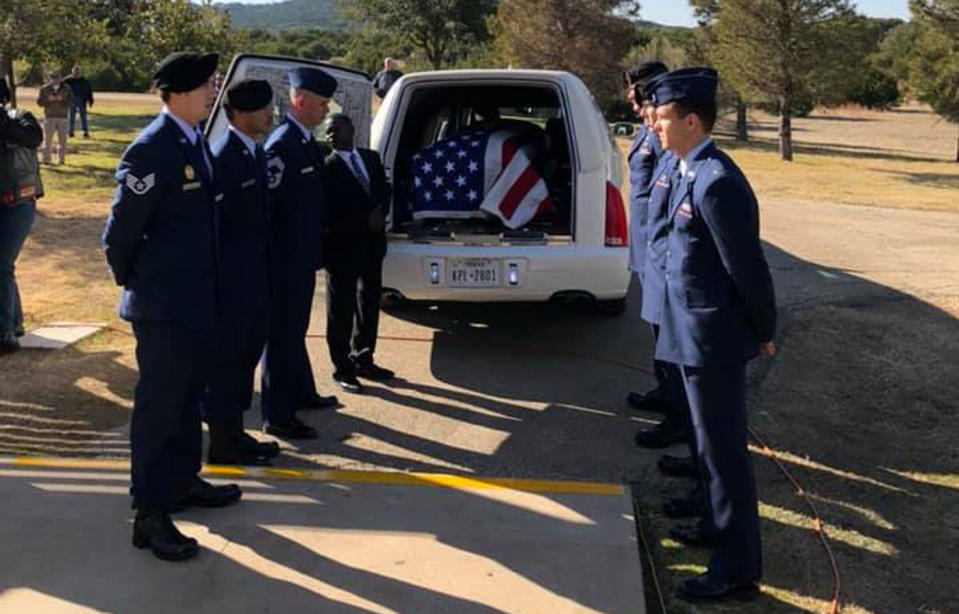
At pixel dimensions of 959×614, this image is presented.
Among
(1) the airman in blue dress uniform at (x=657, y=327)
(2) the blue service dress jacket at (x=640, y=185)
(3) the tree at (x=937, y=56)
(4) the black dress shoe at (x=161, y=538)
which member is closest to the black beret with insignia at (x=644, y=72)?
(1) the airman in blue dress uniform at (x=657, y=327)

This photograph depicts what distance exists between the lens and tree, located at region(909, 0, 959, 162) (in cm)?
2200

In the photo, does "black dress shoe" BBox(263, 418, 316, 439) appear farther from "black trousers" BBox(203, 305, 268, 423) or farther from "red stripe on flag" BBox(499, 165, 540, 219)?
"red stripe on flag" BBox(499, 165, 540, 219)

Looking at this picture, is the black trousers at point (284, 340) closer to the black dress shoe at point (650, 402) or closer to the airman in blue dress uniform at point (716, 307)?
the black dress shoe at point (650, 402)

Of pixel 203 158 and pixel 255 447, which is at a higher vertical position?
pixel 203 158

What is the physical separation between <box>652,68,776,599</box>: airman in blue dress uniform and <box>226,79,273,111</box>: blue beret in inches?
72.7

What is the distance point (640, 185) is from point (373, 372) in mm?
2062

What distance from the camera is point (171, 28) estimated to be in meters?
21.3

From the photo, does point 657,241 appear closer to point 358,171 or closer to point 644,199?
point 644,199

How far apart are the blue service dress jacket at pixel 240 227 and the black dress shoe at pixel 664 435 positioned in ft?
Answer: 6.74

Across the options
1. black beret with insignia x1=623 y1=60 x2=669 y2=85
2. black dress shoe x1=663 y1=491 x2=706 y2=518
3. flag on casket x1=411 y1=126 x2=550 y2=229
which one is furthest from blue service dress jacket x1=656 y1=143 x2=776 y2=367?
flag on casket x1=411 y1=126 x2=550 y2=229

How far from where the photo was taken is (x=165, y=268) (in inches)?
134

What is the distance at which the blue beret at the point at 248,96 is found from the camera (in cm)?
414

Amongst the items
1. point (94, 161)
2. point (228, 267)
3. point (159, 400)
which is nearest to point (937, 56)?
point (94, 161)

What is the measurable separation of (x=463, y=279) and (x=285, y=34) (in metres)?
101
